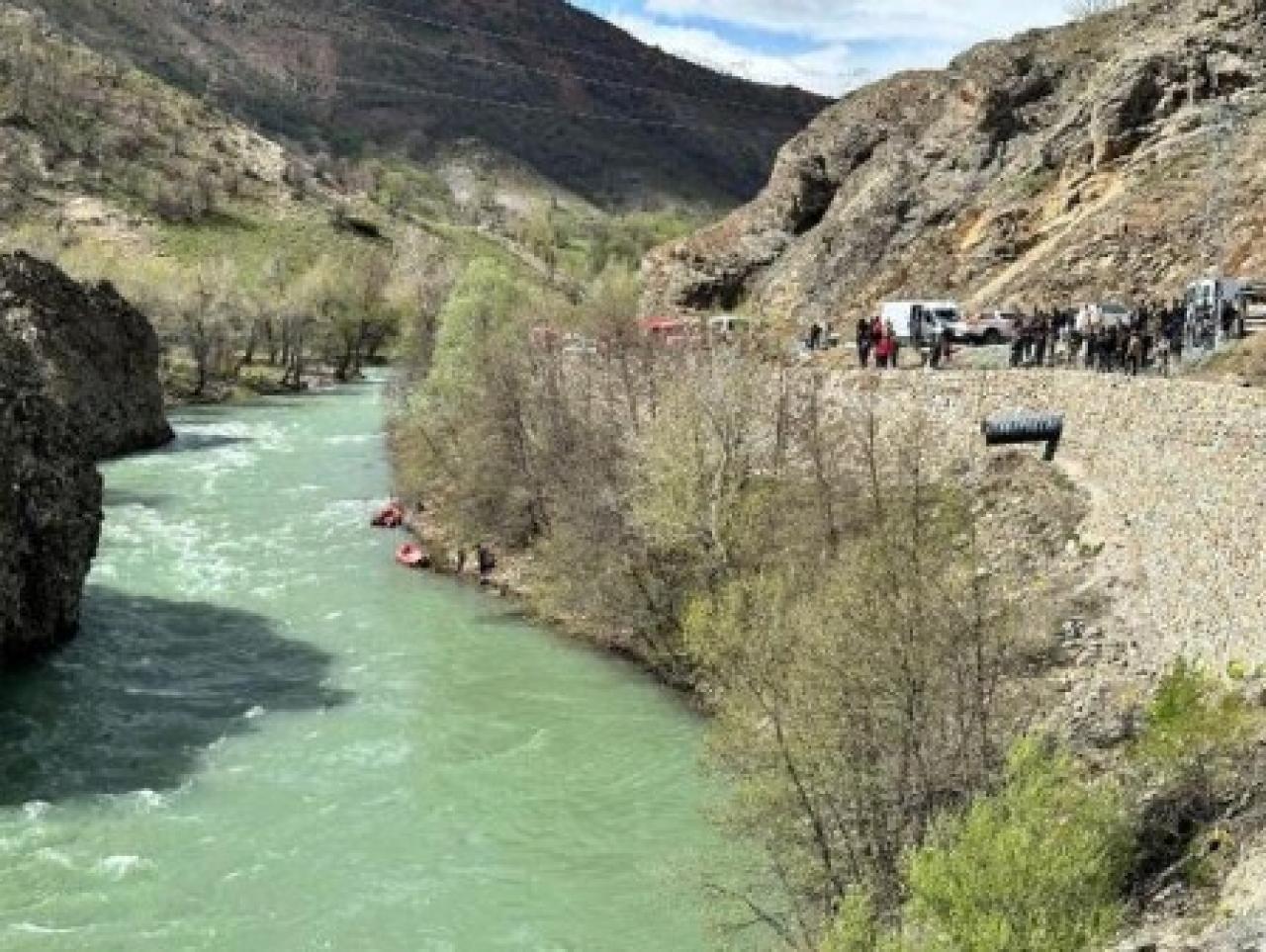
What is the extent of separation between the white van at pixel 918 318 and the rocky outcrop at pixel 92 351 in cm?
4174

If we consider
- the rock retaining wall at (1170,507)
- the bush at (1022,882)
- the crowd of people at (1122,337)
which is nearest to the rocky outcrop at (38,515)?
the rock retaining wall at (1170,507)

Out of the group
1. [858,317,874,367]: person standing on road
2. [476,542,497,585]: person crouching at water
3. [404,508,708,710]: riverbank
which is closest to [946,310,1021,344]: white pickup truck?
[858,317,874,367]: person standing on road

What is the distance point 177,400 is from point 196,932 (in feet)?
279

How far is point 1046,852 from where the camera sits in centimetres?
1579

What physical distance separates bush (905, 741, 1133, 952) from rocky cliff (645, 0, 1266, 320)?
33.3 meters

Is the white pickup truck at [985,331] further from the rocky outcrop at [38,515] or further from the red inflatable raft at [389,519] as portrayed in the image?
the rocky outcrop at [38,515]

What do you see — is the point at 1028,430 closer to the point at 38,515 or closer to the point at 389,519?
the point at 38,515

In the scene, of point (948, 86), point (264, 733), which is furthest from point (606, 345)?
point (948, 86)

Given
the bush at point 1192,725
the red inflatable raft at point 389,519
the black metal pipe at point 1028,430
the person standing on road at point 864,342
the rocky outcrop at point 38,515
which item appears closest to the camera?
the bush at point 1192,725

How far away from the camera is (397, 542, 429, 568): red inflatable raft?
5362 cm

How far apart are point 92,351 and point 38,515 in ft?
144

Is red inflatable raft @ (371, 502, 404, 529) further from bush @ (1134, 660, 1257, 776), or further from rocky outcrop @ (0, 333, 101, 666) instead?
bush @ (1134, 660, 1257, 776)

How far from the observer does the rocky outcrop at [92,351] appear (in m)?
76.1

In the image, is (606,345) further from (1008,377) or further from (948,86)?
(948,86)
